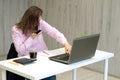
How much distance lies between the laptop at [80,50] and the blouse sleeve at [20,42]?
0.33m

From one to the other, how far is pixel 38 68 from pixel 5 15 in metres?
3.00

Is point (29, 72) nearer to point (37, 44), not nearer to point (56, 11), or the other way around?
point (37, 44)

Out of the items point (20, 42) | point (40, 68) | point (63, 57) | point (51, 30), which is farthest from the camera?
point (51, 30)

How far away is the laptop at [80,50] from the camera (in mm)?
2033

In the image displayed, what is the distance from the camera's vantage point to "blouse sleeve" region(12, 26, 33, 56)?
243 cm

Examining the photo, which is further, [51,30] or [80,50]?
[51,30]

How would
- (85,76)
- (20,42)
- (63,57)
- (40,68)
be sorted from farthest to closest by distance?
(85,76), (20,42), (63,57), (40,68)

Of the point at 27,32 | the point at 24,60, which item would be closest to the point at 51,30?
the point at 27,32

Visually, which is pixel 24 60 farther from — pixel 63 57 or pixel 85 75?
pixel 85 75

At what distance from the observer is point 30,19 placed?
249 cm

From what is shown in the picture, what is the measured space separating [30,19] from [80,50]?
701 mm

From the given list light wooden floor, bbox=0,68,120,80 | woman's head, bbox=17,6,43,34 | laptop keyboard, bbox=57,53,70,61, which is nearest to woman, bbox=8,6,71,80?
woman's head, bbox=17,6,43,34

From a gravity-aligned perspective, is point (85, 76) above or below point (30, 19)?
below

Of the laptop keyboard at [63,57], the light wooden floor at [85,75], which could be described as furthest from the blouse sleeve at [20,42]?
the light wooden floor at [85,75]
